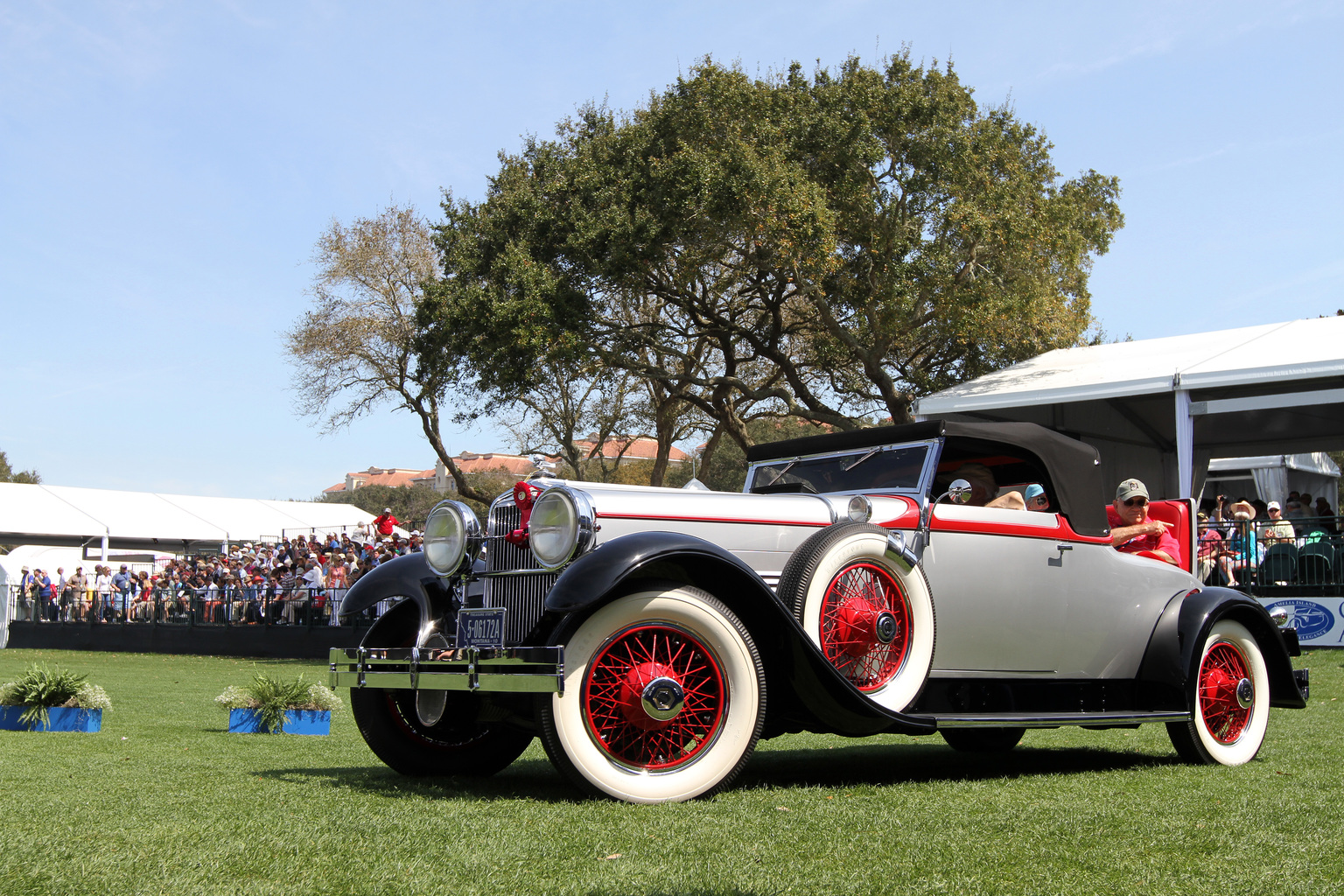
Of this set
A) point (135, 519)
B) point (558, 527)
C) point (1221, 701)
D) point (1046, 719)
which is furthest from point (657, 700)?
point (135, 519)

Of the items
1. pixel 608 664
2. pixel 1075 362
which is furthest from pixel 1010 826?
pixel 1075 362

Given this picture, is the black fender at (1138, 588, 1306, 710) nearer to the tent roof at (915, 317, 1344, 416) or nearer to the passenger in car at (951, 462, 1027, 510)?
the passenger in car at (951, 462, 1027, 510)

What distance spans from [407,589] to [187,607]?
22458 mm

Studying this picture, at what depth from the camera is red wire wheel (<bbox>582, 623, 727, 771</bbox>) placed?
15.5 ft

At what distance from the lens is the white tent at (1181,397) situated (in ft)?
52.1

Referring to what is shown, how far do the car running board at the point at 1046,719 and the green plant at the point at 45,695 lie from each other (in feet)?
20.7

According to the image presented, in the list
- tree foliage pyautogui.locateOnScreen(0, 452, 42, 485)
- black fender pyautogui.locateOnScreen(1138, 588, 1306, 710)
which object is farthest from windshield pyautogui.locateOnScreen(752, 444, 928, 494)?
tree foliage pyautogui.locateOnScreen(0, 452, 42, 485)

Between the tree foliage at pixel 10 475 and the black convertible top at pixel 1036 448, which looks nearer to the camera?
the black convertible top at pixel 1036 448

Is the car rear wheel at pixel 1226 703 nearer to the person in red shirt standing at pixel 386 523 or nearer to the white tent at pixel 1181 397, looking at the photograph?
the person in red shirt standing at pixel 386 523

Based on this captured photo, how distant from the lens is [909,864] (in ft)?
11.9

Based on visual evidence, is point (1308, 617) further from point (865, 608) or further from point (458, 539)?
point (458, 539)

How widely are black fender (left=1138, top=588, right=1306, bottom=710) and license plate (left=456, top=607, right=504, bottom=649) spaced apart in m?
3.84

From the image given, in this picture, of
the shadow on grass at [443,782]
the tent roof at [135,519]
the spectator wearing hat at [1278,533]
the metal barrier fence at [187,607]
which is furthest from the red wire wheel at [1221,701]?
the tent roof at [135,519]

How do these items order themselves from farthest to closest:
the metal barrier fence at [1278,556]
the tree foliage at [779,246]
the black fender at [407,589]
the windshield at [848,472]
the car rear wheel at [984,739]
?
1. the tree foliage at [779,246]
2. the metal barrier fence at [1278,556]
3. the car rear wheel at [984,739]
4. the windshield at [848,472]
5. the black fender at [407,589]
